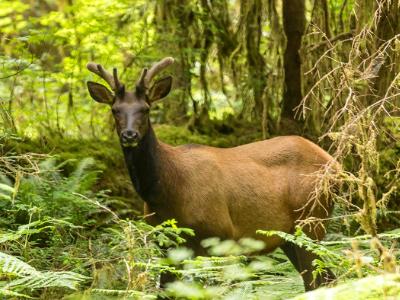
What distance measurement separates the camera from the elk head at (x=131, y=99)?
26.6ft

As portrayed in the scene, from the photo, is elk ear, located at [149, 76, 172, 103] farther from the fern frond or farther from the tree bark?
the fern frond

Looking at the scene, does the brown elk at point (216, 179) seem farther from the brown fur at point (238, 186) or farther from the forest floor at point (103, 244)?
the forest floor at point (103, 244)

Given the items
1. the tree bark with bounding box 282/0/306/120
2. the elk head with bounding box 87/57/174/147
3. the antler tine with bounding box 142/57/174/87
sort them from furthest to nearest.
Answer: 1. the tree bark with bounding box 282/0/306/120
2. the antler tine with bounding box 142/57/174/87
3. the elk head with bounding box 87/57/174/147

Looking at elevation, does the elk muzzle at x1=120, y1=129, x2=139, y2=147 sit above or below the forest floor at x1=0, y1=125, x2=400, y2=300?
above

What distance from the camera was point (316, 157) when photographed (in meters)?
8.77

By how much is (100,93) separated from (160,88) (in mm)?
674

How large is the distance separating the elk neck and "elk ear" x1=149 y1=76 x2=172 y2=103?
53 cm

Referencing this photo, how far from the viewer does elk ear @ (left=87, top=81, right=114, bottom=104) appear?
8781mm

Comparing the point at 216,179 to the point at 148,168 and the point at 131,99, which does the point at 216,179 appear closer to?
the point at 148,168

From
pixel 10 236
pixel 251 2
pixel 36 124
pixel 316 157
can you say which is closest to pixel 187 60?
pixel 251 2

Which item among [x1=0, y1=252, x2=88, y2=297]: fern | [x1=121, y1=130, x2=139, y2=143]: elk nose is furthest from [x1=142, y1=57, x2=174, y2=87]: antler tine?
[x1=0, y1=252, x2=88, y2=297]: fern

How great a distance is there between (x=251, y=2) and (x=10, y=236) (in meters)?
6.58

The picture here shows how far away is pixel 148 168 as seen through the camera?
8.41 m

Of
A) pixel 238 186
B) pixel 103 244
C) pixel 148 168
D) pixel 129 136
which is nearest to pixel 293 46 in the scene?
pixel 238 186
